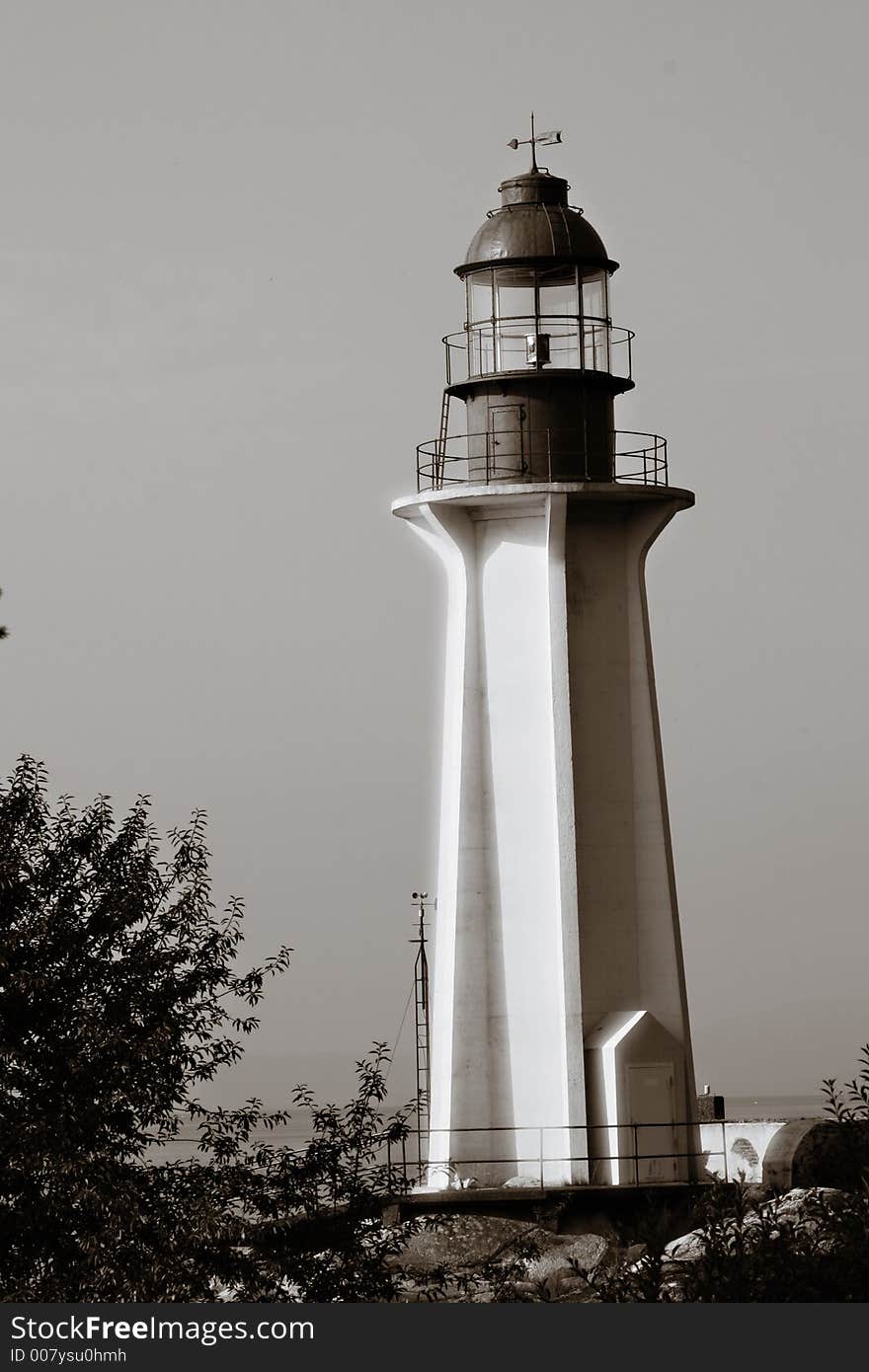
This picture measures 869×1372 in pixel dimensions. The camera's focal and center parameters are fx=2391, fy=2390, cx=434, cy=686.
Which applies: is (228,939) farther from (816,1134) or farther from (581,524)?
(816,1134)

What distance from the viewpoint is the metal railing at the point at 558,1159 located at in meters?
32.0

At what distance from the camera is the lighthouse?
3231 cm

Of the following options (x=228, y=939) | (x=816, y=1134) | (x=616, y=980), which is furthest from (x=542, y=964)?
(x=228, y=939)

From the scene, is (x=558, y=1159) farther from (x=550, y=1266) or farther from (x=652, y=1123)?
(x=550, y=1266)

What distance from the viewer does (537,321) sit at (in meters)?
34.2

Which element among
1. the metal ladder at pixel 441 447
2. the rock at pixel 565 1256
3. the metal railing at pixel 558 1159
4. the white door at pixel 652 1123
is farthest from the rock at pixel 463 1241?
the metal ladder at pixel 441 447

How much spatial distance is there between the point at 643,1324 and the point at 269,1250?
8815 mm

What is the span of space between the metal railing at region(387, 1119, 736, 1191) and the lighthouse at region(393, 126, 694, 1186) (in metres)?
0.03

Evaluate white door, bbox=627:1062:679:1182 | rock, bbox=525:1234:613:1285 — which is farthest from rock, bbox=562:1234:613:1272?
white door, bbox=627:1062:679:1182

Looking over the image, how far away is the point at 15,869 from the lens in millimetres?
22188

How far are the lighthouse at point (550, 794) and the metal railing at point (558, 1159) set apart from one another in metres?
0.03

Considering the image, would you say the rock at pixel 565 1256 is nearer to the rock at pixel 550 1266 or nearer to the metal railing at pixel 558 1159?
the rock at pixel 550 1266

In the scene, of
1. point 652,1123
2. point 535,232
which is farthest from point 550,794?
point 535,232

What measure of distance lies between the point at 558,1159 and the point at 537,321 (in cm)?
1175
